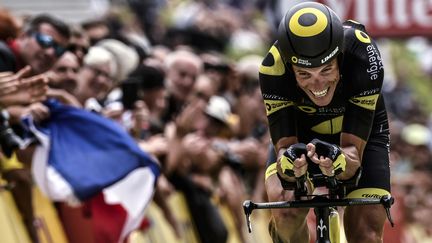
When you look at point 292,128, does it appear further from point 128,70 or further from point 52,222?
point 128,70

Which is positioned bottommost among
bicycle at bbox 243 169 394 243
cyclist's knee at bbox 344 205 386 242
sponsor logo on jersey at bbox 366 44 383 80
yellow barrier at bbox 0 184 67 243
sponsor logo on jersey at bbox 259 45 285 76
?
yellow barrier at bbox 0 184 67 243

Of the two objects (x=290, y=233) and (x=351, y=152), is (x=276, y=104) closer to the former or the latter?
(x=351, y=152)

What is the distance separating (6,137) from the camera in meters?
9.02

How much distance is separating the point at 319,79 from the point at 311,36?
338mm

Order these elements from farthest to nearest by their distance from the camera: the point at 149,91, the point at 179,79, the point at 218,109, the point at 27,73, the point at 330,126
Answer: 1. the point at 218,109
2. the point at 179,79
3. the point at 149,91
4. the point at 27,73
5. the point at 330,126

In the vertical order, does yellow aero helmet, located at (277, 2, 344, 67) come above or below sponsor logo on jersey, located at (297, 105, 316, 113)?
above

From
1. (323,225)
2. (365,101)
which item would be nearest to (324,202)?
(323,225)

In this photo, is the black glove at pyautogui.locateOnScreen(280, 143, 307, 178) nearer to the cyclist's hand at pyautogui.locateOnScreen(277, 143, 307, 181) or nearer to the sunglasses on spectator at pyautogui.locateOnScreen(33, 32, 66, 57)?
the cyclist's hand at pyautogui.locateOnScreen(277, 143, 307, 181)

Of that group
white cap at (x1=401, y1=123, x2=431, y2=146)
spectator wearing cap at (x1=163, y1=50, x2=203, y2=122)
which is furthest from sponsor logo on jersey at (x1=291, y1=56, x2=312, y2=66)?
white cap at (x1=401, y1=123, x2=431, y2=146)

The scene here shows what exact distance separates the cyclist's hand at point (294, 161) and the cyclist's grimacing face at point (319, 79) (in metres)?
0.50

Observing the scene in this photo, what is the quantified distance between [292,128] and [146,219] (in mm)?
3864

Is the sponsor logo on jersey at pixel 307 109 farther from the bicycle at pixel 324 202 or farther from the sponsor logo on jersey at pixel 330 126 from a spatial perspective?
the bicycle at pixel 324 202

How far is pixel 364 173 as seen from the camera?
8.34 meters

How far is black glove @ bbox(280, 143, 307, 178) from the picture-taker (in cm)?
717
